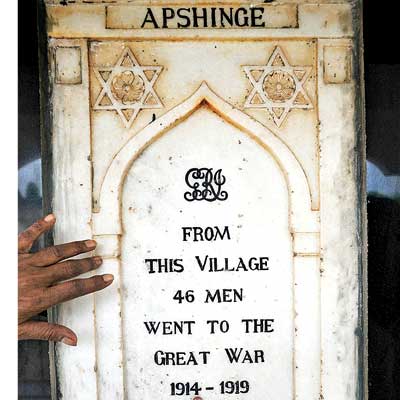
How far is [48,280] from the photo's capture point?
84.5 inches

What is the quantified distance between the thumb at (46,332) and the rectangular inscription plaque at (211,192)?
14 centimetres

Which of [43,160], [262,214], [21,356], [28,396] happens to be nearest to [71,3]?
[43,160]

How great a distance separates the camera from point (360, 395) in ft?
7.97

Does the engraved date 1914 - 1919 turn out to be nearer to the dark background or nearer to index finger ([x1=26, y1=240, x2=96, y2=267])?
index finger ([x1=26, y1=240, x2=96, y2=267])

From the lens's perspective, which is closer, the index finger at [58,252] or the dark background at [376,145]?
the index finger at [58,252]

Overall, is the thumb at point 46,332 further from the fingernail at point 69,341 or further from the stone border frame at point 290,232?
the stone border frame at point 290,232

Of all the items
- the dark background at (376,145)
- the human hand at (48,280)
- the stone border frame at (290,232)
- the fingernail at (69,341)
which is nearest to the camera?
the human hand at (48,280)

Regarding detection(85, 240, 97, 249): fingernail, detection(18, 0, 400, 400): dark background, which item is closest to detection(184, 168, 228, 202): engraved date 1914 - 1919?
detection(85, 240, 97, 249): fingernail

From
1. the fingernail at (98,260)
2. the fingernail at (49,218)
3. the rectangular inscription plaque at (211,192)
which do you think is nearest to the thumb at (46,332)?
the rectangular inscription plaque at (211,192)

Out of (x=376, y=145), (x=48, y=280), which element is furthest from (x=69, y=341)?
(x=376, y=145)

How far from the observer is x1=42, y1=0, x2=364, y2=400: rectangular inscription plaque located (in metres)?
2.34

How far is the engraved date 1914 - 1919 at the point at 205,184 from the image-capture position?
2.38 m

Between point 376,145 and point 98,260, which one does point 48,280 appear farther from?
point 376,145

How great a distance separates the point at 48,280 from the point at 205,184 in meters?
0.71
